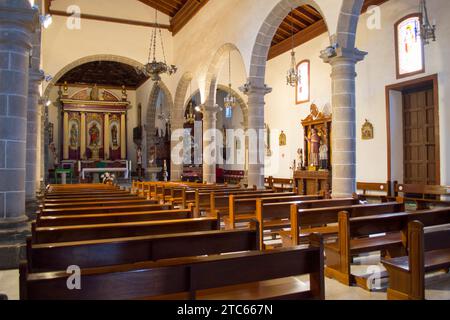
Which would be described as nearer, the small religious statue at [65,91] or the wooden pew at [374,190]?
the wooden pew at [374,190]

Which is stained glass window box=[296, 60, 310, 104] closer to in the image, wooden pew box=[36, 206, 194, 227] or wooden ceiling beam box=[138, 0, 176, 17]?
wooden ceiling beam box=[138, 0, 176, 17]

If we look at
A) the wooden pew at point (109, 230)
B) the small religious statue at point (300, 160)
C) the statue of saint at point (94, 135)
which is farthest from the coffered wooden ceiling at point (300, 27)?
the statue of saint at point (94, 135)

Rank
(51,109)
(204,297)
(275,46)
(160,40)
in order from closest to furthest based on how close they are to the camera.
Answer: (204,297)
(275,46)
(160,40)
(51,109)

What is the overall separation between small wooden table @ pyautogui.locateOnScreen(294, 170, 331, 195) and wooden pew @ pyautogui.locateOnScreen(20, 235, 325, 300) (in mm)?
10917

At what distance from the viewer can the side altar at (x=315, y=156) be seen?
13613 mm

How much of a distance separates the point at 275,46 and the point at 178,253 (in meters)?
15.5

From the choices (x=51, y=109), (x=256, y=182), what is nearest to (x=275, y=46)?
(x=256, y=182)

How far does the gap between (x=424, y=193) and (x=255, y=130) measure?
4.89 m

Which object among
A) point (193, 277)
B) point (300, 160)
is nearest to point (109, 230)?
point (193, 277)

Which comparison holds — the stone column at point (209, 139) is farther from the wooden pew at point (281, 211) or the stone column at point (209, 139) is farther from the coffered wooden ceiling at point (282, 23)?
the wooden pew at point (281, 211)

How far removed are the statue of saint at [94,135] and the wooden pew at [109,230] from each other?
22.0m

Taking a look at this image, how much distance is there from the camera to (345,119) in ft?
25.2
